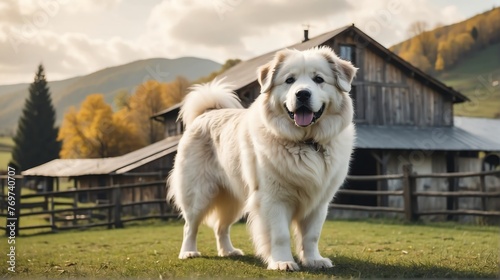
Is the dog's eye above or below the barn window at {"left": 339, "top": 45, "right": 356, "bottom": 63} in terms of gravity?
below

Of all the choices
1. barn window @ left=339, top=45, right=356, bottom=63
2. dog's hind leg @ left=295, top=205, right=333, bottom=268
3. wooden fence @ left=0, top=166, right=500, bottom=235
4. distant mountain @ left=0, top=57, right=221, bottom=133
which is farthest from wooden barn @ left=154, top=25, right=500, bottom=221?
dog's hind leg @ left=295, top=205, right=333, bottom=268

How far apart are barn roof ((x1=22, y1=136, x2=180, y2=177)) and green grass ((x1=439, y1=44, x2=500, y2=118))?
13.3m

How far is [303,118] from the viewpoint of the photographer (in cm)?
445

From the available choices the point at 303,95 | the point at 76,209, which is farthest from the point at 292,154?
the point at 76,209

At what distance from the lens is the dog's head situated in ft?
14.6

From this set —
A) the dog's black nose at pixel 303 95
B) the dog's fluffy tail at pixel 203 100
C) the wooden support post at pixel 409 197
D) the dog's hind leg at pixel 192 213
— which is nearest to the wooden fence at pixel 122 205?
the wooden support post at pixel 409 197

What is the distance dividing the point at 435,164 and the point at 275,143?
15935 mm

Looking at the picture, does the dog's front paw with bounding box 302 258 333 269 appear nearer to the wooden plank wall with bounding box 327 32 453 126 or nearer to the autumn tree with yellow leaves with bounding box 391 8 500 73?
the autumn tree with yellow leaves with bounding box 391 8 500 73

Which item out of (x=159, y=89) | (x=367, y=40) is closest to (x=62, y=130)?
(x=367, y=40)

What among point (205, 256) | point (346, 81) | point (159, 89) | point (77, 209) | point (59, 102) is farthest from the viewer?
point (159, 89)

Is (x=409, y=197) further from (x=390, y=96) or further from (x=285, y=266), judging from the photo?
(x=390, y=96)

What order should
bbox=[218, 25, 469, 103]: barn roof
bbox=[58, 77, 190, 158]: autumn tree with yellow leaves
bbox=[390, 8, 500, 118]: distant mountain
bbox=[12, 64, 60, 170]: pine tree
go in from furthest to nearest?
bbox=[390, 8, 500, 118]: distant mountain → bbox=[218, 25, 469, 103]: barn roof → bbox=[58, 77, 190, 158]: autumn tree with yellow leaves → bbox=[12, 64, 60, 170]: pine tree

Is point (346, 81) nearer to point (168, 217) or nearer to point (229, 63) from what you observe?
point (168, 217)

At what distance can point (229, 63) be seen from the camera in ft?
85.9
